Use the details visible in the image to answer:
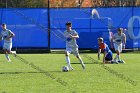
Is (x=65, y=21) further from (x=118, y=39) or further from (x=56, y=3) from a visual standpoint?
(x=56, y=3)

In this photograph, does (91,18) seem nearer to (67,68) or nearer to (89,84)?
(67,68)

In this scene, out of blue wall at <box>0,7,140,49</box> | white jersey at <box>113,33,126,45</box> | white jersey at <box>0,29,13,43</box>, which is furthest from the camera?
blue wall at <box>0,7,140,49</box>

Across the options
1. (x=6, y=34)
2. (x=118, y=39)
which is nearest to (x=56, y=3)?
(x=118, y=39)

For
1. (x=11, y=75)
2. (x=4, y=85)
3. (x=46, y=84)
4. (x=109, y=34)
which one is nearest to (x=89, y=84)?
(x=46, y=84)

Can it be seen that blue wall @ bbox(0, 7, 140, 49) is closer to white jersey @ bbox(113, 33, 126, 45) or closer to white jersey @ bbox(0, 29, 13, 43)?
white jersey @ bbox(113, 33, 126, 45)

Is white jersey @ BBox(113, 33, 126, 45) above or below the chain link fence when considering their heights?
below

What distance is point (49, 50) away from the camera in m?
40.8

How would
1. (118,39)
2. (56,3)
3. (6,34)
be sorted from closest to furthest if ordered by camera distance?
(6,34)
(118,39)
(56,3)

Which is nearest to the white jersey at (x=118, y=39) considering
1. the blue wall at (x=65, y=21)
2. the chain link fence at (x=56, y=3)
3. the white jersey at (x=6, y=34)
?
the white jersey at (x=6, y=34)

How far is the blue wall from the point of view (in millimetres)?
41000

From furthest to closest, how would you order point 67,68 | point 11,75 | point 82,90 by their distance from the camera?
point 67,68
point 11,75
point 82,90

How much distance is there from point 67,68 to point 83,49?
21079 mm

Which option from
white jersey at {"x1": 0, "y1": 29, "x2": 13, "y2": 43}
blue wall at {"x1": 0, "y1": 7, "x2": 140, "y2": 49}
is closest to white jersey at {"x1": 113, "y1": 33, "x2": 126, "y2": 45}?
white jersey at {"x1": 0, "y1": 29, "x2": 13, "y2": 43}

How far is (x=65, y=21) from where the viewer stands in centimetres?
4156
